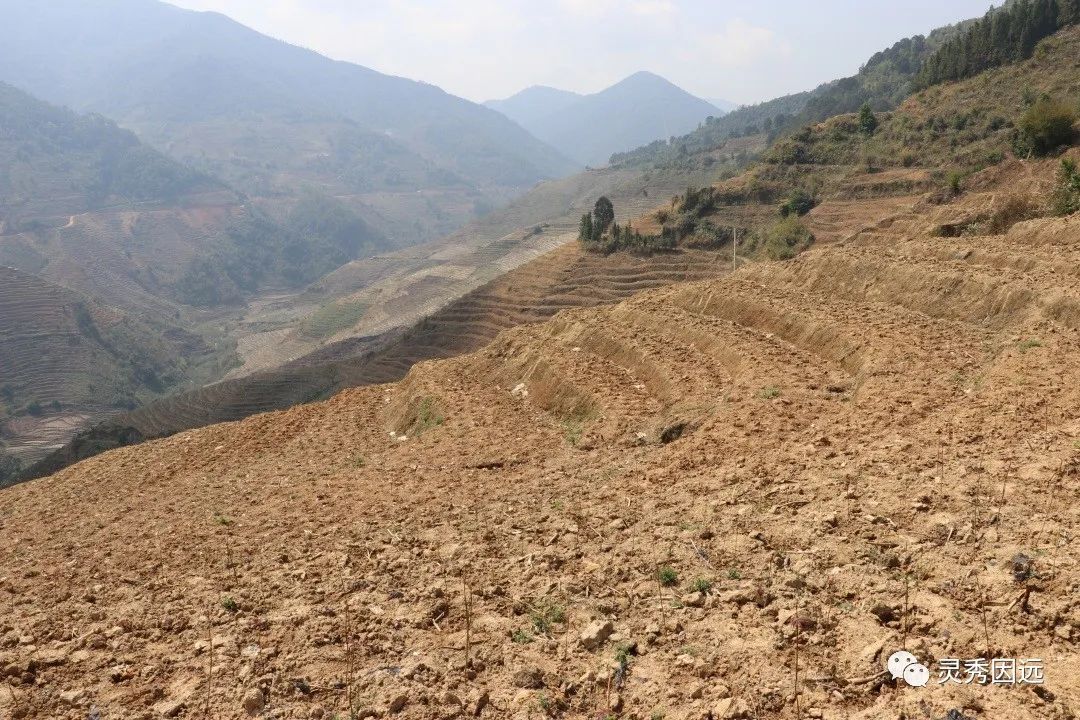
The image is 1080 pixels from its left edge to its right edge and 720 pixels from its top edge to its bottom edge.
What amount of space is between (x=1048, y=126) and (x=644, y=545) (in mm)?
34455

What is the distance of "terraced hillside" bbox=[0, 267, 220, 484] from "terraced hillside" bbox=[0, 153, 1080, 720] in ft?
274

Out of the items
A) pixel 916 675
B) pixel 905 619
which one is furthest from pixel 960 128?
pixel 916 675

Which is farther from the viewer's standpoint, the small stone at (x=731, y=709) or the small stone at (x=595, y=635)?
the small stone at (x=595, y=635)

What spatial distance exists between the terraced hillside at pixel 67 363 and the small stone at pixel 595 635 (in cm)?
8841

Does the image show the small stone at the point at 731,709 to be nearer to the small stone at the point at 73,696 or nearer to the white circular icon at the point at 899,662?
the white circular icon at the point at 899,662

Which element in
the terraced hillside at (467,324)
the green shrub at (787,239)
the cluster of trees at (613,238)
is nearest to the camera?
the green shrub at (787,239)

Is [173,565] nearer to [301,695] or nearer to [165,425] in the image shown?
[301,695]

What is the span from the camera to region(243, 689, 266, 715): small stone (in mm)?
4324

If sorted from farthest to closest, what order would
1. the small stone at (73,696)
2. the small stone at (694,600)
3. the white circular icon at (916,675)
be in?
the small stone at (694,600) → the small stone at (73,696) → the white circular icon at (916,675)

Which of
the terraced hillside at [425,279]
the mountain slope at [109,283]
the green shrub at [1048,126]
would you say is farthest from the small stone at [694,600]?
the mountain slope at [109,283]

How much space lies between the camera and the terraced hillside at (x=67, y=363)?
274 ft

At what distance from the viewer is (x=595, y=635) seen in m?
4.67

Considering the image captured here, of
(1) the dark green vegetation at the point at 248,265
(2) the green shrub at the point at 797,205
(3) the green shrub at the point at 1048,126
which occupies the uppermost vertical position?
(3) the green shrub at the point at 1048,126

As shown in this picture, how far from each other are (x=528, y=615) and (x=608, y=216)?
164 feet
